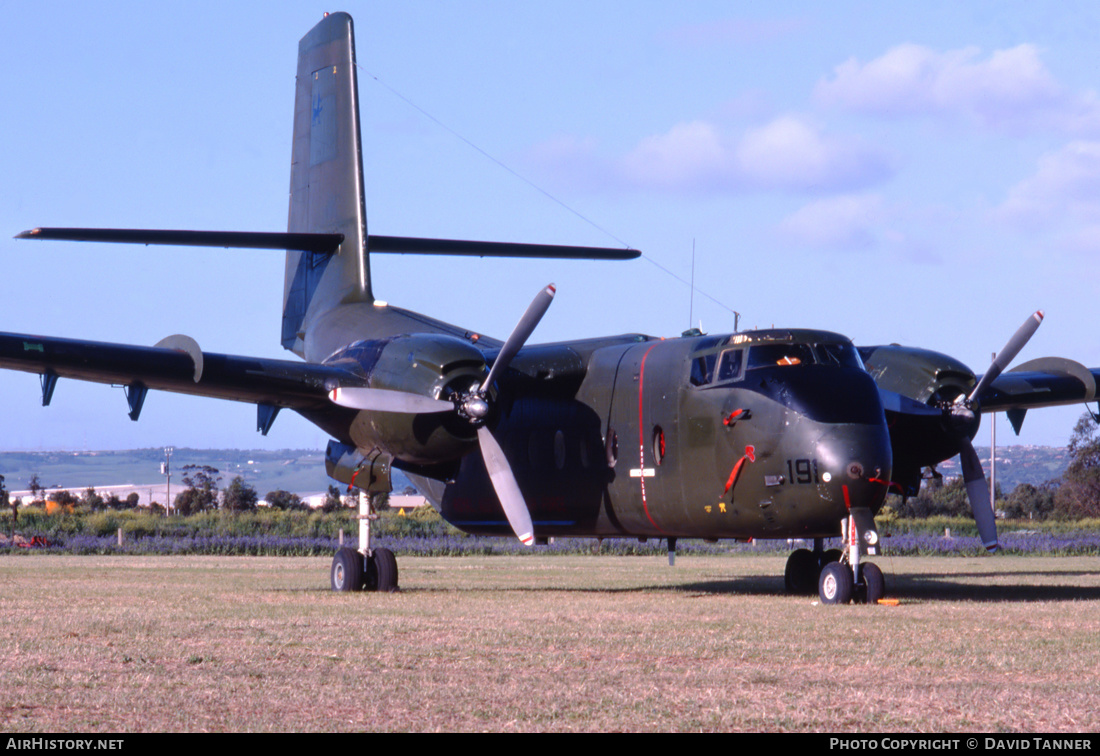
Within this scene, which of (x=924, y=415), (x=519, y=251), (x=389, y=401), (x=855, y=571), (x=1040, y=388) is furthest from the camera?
(x=519, y=251)

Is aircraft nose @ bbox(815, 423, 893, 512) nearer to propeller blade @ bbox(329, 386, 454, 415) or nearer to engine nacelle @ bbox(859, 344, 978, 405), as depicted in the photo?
engine nacelle @ bbox(859, 344, 978, 405)

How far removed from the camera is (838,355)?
16.4m

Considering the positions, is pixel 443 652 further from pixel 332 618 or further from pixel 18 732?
pixel 18 732

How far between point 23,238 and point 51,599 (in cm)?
595

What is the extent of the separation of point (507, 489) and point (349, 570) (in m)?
2.99

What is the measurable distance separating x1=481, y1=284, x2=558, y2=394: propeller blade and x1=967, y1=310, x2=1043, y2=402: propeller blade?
263 inches

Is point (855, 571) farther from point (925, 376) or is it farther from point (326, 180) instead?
point (326, 180)

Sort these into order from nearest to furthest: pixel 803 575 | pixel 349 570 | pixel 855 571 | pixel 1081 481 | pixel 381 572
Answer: pixel 855 571
pixel 349 570
pixel 381 572
pixel 803 575
pixel 1081 481

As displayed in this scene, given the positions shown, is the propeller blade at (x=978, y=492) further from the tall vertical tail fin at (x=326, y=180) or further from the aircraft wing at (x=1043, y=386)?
the tall vertical tail fin at (x=326, y=180)

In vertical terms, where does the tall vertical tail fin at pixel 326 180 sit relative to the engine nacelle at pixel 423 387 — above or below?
above

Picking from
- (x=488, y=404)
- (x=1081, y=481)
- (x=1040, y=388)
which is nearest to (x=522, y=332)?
(x=488, y=404)

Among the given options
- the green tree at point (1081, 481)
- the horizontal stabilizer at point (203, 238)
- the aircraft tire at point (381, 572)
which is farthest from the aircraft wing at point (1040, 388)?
the green tree at point (1081, 481)

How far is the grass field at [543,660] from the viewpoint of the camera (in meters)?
7.88

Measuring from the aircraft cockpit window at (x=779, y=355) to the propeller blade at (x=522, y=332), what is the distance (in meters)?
3.55
